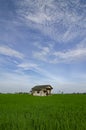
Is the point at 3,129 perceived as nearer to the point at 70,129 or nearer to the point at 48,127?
the point at 48,127

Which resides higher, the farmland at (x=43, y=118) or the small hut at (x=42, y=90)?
the small hut at (x=42, y=90)

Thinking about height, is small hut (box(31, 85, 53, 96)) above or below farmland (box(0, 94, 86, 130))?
above

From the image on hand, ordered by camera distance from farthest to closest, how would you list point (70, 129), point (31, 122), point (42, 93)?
point (42, 93)
point (31, 122)
point (70, 129)

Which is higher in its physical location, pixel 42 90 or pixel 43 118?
pixel 42 90

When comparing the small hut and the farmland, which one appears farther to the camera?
the small hut

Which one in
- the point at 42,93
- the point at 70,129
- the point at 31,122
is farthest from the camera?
the point at 42,93

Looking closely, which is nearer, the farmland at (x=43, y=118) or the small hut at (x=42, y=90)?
the farmland at (x=43, y=118)

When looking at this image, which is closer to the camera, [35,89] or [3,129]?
[3,129]

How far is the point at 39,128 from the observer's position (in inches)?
297

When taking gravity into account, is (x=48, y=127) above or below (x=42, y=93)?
below

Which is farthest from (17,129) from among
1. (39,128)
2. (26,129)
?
(39,128)

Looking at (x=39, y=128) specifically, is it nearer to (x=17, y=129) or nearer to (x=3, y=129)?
(x=17, y=129)

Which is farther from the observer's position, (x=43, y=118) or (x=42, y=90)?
(x=42, y=90)

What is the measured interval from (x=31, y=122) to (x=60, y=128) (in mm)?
1570
